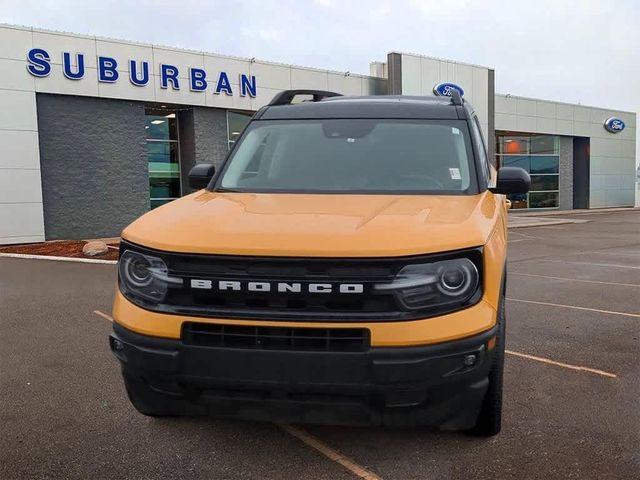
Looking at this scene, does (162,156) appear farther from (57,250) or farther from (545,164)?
(545,164)

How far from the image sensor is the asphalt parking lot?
3062 mm

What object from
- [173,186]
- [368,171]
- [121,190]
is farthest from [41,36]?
[368,171]

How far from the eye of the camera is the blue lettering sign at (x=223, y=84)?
19.7 meters

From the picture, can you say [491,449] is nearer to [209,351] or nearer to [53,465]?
[209,351]

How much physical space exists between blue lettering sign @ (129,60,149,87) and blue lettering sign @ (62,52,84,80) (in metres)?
1.45

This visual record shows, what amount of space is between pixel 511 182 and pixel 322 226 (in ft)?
5.47

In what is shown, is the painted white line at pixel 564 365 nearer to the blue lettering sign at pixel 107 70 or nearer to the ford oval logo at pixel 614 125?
the blue lettering sign at pixel 107 70

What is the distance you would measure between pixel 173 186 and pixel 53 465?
59.3 feet

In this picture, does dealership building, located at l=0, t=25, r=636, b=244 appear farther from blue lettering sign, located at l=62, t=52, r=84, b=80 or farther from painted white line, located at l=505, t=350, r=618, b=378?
painted white line, located at l=505, t=350, r=618, b=378

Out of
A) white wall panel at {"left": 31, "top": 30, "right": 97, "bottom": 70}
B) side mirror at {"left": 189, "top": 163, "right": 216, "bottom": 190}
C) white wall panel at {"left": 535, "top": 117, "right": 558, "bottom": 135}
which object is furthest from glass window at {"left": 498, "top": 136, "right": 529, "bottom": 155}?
side mirror at {"left": 189, "top": 163, "right": 216, "bottom": 190}

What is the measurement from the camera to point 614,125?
117 ft

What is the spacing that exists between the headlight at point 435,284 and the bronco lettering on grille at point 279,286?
0.44 feet

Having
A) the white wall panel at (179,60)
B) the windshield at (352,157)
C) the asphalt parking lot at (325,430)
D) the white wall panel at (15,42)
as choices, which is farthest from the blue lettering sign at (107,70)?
the windshield at (352,157)

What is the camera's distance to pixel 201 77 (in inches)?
757
